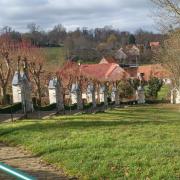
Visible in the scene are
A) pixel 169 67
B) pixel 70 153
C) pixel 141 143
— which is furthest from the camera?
pixel 169 67

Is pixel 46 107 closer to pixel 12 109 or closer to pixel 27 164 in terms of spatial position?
pixel 12 109

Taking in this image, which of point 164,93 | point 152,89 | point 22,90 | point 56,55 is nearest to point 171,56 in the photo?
point 22,90

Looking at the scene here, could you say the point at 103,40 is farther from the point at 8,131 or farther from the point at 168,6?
the point at 8,131

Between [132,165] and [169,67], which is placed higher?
[169,67]

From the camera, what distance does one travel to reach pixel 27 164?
952cm

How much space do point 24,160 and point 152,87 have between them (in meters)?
65.8

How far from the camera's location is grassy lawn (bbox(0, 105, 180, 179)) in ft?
27.0

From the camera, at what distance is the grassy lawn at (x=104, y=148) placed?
8.24 m

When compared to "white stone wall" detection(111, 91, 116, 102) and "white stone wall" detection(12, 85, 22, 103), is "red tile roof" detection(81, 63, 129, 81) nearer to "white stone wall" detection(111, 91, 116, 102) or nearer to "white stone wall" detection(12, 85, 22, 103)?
"white stone wall" detection(111, 91, 116, 102)

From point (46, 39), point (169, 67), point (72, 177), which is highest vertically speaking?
point (46, 39)

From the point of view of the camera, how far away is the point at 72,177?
8.32 metres

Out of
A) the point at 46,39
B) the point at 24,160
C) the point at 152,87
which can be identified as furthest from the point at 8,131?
the point at 46,39

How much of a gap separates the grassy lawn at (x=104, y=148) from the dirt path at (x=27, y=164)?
0.70 ft

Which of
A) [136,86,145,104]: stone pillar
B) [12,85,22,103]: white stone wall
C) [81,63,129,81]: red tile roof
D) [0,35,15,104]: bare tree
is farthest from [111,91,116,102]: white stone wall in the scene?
[12,85,22,103]: white stone wall
